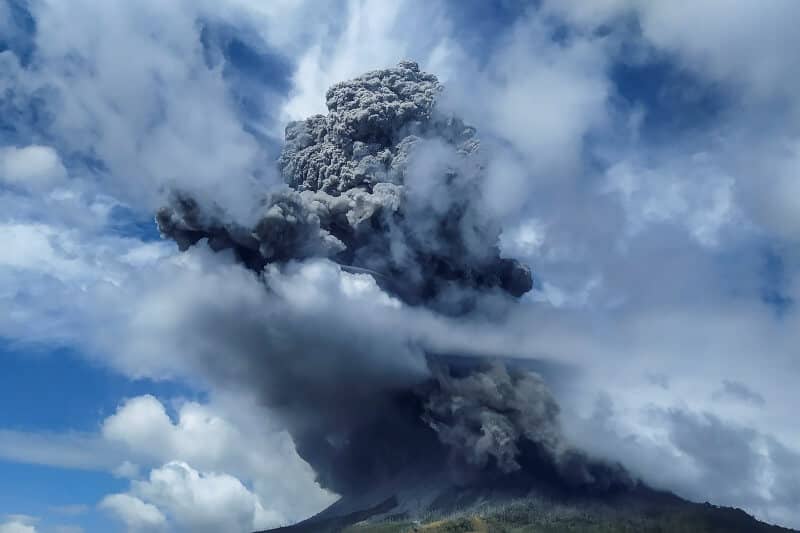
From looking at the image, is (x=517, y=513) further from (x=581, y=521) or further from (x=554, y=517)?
(x=581, y=521)

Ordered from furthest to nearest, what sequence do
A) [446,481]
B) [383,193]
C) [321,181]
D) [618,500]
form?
[618,500] → [446,481] → [321,181] → [383,193]

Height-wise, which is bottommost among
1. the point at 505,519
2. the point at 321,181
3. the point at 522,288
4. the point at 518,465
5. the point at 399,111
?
the point at 505,519

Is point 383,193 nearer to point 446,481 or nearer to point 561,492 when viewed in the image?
point 446,481

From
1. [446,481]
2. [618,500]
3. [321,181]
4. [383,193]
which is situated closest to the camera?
[383,193]

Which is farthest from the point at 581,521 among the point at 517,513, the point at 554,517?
the point at 517,513

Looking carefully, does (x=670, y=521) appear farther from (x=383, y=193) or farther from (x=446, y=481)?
(x=383, y=193)

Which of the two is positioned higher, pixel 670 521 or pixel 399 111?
pixel 399 111

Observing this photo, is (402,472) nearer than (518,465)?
No

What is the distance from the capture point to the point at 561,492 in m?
94.2

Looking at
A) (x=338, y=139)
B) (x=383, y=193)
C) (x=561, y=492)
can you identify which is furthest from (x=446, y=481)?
(x=338, y=139)

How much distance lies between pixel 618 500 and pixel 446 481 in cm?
2577

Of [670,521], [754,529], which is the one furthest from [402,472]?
[754,529]

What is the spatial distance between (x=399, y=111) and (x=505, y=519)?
50756mm

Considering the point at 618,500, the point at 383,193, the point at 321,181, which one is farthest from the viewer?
the point at 618,500
